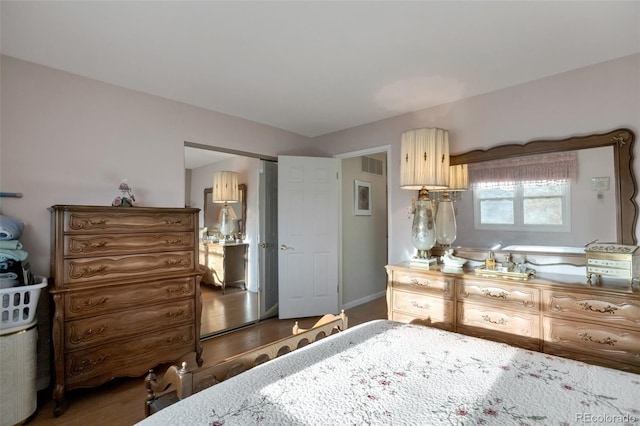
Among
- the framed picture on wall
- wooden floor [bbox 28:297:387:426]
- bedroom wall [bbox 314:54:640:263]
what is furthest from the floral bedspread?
the framed picture on wall

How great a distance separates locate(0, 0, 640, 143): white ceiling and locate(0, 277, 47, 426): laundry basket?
1.65 meters

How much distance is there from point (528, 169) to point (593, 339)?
1.35m

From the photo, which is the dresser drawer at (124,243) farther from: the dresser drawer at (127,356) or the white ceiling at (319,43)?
the white ceiling at (319,43)

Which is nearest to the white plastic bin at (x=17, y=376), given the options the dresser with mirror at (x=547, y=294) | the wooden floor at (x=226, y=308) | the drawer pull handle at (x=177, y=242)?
the drawer pull handle at (x=177, y=242)

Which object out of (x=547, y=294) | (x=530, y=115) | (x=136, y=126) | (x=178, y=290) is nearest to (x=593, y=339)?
(x=547, y=294)

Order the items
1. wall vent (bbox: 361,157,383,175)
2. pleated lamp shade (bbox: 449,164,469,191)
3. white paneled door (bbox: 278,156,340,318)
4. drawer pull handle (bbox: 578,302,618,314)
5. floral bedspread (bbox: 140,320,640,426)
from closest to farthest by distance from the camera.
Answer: floral bedspread (bbox: 140,320,640,426) → drawer pull handle (bbox: 578,302,618,314) → pleated lamp shade (bbox: 449,164,469,191) → white paneled door (bbox: 278,156,340,318) → wall vent (bbox: 361,157,383,175)

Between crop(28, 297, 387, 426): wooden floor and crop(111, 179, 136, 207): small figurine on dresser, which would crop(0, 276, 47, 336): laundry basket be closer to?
crop(28, 297, 387, 426): wooden floor

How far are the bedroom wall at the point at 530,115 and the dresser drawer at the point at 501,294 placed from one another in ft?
3.17

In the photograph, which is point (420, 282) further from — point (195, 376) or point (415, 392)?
point (195, 376)

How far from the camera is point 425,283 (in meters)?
2.58

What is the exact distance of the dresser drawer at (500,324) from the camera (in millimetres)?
2092

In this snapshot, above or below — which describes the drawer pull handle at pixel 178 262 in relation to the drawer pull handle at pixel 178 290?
above

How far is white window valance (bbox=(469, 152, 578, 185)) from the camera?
2424mm

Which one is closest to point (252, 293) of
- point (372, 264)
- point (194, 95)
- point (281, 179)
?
point (281, 179)
